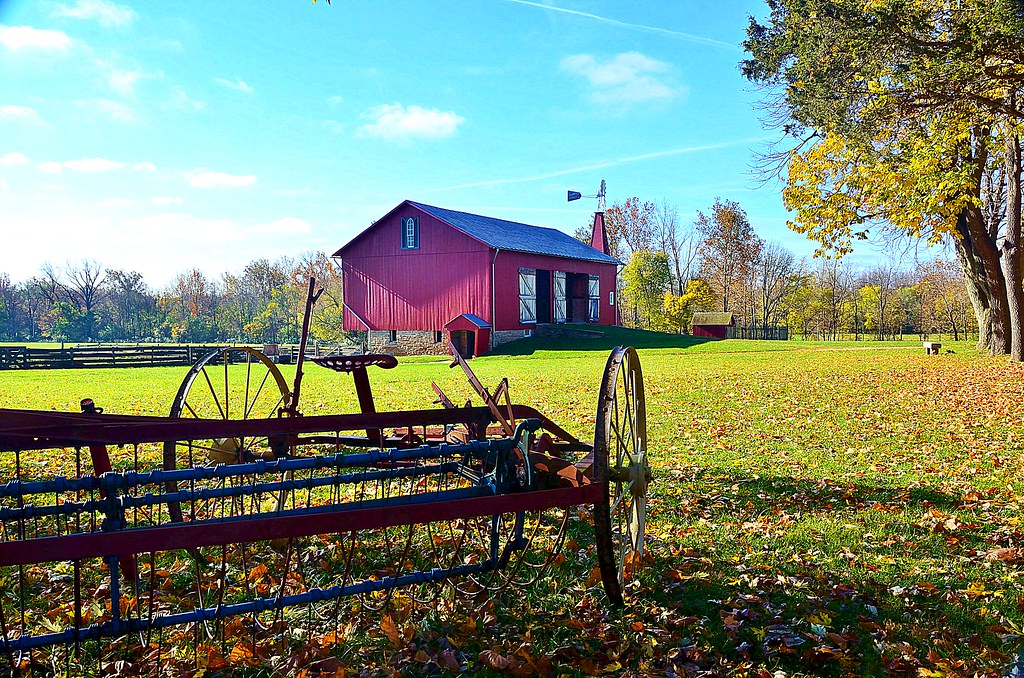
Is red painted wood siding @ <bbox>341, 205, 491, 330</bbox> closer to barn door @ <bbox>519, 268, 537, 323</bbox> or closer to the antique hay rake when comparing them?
barn door @ <bbox>519, 268, 537, 323</bbox>

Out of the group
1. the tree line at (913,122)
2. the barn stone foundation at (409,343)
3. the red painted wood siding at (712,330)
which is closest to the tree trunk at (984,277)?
the tree line at (913,122)

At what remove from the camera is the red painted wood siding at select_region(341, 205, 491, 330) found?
31.5 m

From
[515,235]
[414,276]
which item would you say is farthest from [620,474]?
[515,235]

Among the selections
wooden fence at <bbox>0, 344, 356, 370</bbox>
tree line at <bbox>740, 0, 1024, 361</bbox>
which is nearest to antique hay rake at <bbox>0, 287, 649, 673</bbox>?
tree line at <bbox>740, 0, 1024, 361</bbox>

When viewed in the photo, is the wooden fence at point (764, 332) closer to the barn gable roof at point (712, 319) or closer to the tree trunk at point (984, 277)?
the barn gable roof at point (712, 319)

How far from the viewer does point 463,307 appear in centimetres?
3164

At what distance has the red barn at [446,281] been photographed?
3130 centimetres

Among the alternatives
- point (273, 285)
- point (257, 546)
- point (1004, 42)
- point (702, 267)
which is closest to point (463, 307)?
point (1004, 42)

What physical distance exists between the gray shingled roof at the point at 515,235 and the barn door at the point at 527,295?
3.69 feet

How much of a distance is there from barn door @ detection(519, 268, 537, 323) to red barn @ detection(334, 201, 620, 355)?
5 centimetres

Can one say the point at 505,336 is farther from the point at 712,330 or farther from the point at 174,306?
the point at 174,306

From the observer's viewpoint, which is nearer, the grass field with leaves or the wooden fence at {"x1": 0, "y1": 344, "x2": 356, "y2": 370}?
the grass field with leaves

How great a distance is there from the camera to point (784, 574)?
4.80 m

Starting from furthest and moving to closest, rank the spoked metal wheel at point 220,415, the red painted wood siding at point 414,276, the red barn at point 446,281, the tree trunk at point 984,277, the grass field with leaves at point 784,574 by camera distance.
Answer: the red painted wood siding at point 414,276 → the red barn at point 446,281 → the tree trunk at point 984,277 → the spoked metal wheel at point 220,415 → the grass field with leaves at point 784,574
